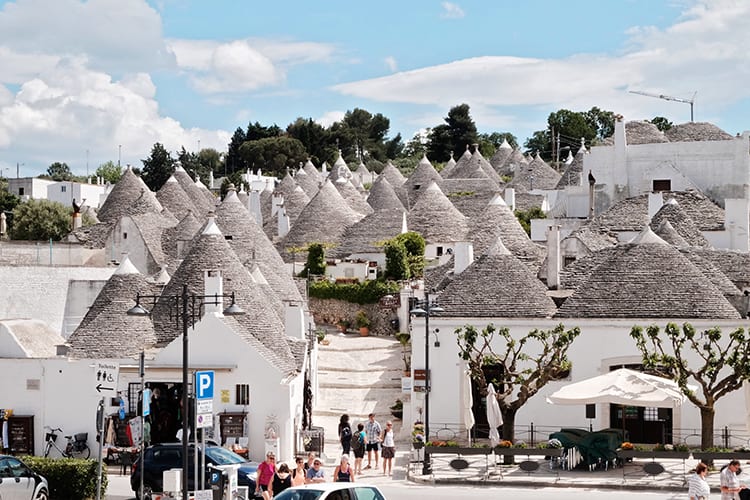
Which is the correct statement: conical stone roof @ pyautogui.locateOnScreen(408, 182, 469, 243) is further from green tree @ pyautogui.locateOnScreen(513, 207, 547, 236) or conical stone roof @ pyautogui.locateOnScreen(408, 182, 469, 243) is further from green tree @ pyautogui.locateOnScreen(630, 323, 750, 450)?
green tree @ pyautogui.locateOnScreen(630, 323, 750, 450)

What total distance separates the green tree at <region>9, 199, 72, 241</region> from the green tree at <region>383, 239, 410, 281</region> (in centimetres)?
3260

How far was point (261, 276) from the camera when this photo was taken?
38062 millimetres

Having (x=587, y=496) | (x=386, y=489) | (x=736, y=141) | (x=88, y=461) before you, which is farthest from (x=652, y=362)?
(x=736, y=141)

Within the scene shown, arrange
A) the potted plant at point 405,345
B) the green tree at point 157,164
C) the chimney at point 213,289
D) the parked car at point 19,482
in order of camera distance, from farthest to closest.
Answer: the green tree at point 157,164
the potted plant at point 405,345
the chimney at point 213,289
the parked car at point 19,482

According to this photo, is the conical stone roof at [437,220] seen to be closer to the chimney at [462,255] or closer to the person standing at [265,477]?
the chimney at [462,255]

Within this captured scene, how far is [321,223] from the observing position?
6456 centimetres

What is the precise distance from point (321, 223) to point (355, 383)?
24.4m

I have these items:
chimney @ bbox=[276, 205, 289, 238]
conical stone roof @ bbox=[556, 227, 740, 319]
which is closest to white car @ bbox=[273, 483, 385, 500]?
conical stone roof @ bbox=[556, 227, 740, 319]

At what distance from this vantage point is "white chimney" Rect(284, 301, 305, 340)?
35500mm

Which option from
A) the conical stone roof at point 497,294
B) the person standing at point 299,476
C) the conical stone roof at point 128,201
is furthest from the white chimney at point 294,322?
the conical stone roof at point 128,201

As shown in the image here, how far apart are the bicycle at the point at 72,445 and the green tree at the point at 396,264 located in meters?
25.4

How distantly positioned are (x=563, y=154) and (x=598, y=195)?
216ft

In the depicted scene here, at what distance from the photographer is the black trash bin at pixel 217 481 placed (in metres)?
22.1

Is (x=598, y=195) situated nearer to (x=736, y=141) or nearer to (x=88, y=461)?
(x=736, y=141)
